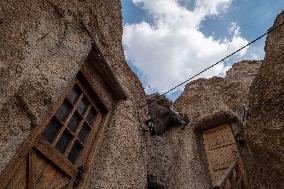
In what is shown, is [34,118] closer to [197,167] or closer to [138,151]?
[138,151]

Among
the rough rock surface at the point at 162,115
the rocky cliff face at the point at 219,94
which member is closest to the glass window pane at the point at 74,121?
the rough rock surface at the point at 162,115

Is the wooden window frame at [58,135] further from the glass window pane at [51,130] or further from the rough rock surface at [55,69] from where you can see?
the rough rock surface at [55,69]

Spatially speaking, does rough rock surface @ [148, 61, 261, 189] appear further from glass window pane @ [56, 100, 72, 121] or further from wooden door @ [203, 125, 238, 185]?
glass window pane @ [56, 100, 72, 121]

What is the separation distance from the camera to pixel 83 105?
4.15m

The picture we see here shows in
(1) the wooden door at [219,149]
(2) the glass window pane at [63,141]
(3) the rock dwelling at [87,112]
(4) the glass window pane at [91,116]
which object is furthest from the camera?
(1) the wooden door at [219,149]

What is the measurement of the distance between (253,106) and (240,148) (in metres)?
3.20

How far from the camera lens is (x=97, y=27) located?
4586mm

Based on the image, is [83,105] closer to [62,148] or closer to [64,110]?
[64,110]

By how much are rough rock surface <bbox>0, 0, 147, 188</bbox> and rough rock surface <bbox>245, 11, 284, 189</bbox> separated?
1930 millimetres

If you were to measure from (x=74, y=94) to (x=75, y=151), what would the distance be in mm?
780

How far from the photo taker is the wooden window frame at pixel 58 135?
269cm

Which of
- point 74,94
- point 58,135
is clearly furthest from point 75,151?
point 74,94

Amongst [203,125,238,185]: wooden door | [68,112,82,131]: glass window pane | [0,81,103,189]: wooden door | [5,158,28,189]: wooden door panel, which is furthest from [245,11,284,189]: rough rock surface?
[203,125,238,185]: wooden door

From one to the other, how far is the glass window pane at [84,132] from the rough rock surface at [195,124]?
2261mm
